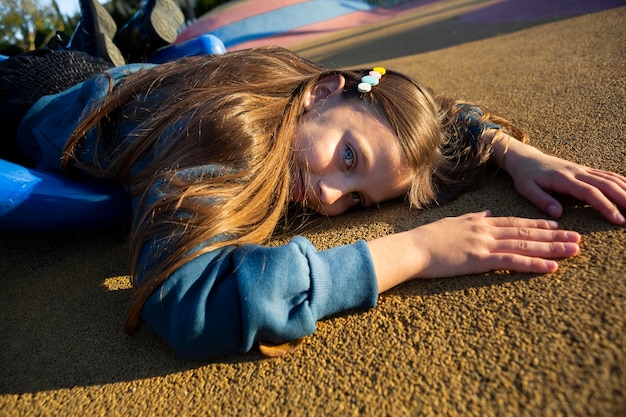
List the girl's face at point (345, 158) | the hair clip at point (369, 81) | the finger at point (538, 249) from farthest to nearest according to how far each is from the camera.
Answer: the hair clip at point (369, 81), the girl's face at point (345, 158), the finger at point (538, 249)

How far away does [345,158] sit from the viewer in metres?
1.27

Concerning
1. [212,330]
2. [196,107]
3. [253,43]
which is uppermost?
[196,107]

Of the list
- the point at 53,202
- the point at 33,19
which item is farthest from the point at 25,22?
the point at 53,202

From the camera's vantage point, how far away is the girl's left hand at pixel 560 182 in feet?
3.64

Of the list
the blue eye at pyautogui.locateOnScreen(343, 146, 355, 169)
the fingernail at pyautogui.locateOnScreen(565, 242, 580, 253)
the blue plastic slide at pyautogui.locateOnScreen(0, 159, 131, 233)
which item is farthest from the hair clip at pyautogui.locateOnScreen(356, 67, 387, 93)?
the blue plastic slide at pyautogui.locateOnScreen(0, 159, 131, 233)

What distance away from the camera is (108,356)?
1.02 m

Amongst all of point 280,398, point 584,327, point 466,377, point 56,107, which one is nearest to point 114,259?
point 56,107

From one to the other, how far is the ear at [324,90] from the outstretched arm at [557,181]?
61 centimetres

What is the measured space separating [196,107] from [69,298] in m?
0.71

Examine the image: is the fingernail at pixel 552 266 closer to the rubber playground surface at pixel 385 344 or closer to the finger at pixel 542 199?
the rubber playground surface at pixel 385 344

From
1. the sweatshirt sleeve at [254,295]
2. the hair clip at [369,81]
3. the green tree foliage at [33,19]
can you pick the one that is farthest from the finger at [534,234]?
the green tree foliage at [33,19]

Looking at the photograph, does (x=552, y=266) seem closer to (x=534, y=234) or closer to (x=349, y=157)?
(x=534, y=234)

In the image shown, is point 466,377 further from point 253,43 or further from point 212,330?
point 253,43

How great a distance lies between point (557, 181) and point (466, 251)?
42cm
